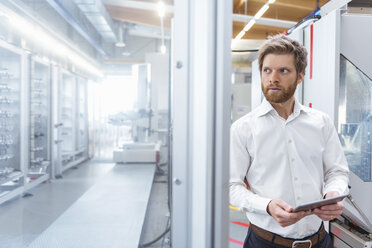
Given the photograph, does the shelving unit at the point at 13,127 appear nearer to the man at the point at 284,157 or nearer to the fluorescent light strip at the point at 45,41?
the fluorescent light strip at the point at 45,41

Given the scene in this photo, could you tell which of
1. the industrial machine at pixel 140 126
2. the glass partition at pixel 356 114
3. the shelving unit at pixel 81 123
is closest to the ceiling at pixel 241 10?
the industrial machine at pixel 140 126

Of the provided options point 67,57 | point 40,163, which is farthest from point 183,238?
point 67,57

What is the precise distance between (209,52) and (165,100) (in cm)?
542

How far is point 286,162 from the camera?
1.21 meters

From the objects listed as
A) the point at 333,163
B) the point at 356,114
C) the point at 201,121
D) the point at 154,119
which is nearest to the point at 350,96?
the point at 356,114

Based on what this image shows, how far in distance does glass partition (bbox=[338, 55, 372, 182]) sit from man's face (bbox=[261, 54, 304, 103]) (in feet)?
2.23

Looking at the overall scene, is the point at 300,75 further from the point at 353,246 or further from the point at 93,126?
the point at 93,126

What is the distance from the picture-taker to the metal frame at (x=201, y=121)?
0.65 meters

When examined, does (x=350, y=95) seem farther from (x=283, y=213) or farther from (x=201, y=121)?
(x=201, y=121)

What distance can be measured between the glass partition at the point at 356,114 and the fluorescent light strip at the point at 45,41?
2873mm

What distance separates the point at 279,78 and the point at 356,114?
2.79ft

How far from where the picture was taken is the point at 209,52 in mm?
657

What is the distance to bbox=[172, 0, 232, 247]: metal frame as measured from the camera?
647 millimetres

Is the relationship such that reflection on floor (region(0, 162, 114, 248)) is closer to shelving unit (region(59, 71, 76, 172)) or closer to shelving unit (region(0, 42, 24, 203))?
shelving unit (region(0, 42, 24, 203))
